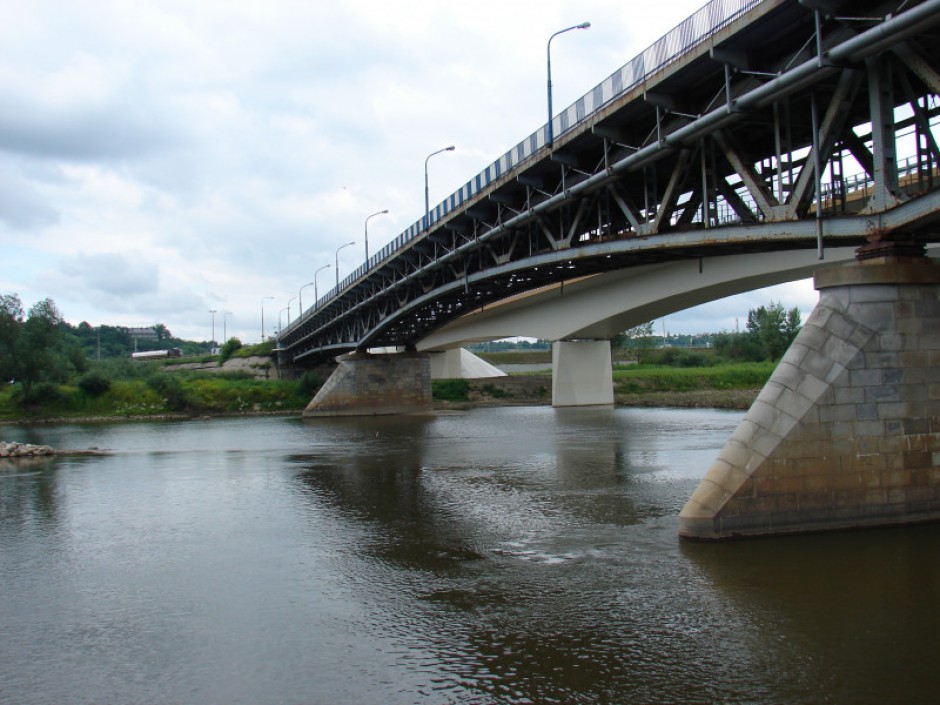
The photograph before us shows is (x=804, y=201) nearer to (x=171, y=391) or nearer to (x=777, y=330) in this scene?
(x=171, y=391)

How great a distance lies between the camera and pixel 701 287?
32625 mm

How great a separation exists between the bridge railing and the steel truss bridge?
5cm

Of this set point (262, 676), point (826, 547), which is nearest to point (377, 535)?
point (262, 676)

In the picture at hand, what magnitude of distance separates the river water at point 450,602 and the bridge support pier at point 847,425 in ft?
1.62

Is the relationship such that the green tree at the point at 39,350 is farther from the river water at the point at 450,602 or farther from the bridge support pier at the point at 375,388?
the river water at the point at 450,602

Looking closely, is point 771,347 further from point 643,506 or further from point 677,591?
point 677,591

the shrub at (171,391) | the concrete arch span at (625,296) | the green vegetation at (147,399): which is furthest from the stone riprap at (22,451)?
the shrub at (171,391)

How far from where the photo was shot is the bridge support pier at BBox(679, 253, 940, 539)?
13.2 meters

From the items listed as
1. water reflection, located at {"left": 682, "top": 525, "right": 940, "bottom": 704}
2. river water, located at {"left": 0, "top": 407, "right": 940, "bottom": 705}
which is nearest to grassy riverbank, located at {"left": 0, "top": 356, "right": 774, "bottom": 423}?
river water, located at {"left": 0, "top": 407, "right": 940, "bottom": 705}

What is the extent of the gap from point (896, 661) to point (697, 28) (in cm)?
1428

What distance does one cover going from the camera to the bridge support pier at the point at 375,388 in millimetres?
62094

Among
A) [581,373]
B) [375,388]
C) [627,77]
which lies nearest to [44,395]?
[375,388]

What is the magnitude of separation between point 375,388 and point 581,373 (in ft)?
55.5

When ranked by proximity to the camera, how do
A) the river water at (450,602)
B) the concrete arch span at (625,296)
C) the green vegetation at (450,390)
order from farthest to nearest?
the green vegetation at (450,390), the concrete arch span at (625,296), the river water at (450,602)
